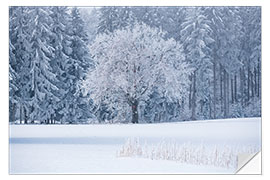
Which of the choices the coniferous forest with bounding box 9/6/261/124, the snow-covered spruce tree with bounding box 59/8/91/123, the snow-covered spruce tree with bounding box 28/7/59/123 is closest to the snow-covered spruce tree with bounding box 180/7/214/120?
the coniferous forest with bounding box 9/6/261/124

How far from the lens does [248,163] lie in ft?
45.0

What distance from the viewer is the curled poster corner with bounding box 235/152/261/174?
13625 millimetres

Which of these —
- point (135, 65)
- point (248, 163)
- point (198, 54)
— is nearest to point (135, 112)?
point (135, 65)

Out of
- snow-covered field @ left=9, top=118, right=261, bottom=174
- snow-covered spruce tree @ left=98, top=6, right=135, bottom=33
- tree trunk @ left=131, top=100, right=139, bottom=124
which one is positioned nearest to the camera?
snow-covered field @ left=9, top=118, right=261, bottom=174

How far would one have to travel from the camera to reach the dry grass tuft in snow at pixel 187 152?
44.9ft

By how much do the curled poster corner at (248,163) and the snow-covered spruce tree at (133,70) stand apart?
57.1 inches

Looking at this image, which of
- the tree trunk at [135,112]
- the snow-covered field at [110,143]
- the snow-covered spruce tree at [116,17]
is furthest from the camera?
the tree trunk at [135,112]

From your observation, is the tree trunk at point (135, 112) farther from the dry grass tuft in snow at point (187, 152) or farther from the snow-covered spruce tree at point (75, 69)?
the snow-covered spruce tree at point (75, 69)

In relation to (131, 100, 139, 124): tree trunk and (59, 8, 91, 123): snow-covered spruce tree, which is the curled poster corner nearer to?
(131, 100, 139, 124): tree trunk

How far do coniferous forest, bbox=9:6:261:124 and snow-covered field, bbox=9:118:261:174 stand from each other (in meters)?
0.15

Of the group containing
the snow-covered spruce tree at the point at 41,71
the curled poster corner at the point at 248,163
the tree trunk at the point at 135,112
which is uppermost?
the snow-covered spruce tree at the point at 41,71

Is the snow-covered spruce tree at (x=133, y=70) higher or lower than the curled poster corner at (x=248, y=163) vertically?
higher

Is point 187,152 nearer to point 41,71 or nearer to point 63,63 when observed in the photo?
point 63,63

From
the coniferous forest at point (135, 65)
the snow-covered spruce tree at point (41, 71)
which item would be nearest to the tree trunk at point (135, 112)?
the coniferous forest at point (135, 65)
